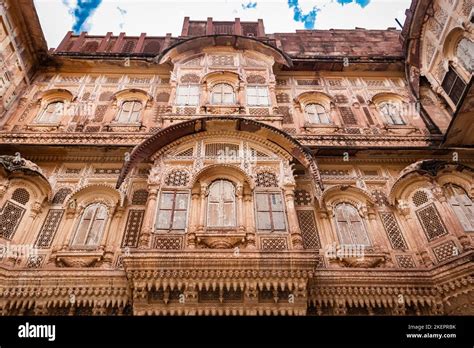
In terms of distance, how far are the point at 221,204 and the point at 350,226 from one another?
3.13 meters

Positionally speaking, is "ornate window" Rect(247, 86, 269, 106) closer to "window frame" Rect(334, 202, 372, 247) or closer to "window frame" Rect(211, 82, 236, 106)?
"window frame" Rect(211, 82, 236, 106)

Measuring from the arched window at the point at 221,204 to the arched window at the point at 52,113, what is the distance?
625 cm

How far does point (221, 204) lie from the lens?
800cm

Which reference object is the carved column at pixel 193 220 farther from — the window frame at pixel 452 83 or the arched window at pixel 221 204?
the window frame at pixel 452 83

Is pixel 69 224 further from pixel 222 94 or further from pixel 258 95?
pixel 258 95

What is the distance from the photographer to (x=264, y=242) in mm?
7195

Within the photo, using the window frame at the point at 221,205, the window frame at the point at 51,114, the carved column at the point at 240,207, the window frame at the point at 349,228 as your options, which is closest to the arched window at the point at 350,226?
the window frame at the point at 349,228

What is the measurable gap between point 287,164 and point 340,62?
20.9 ft

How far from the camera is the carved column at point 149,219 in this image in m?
6.96

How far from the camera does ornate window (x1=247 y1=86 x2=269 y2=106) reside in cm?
1104

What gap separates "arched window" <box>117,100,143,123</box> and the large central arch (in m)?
2.90
